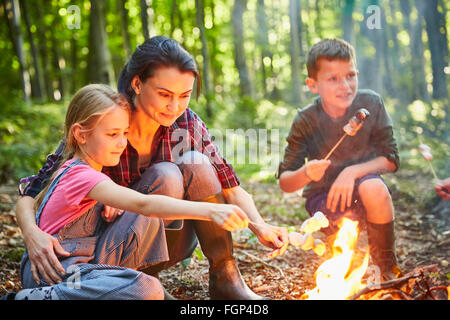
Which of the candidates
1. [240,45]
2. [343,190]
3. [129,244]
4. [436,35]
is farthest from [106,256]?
[240,45]

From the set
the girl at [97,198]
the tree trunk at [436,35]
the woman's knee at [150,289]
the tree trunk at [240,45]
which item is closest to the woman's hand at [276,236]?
the girl at [97,198]

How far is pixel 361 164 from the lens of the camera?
2873 mm

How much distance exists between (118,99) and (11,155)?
5.34 metres

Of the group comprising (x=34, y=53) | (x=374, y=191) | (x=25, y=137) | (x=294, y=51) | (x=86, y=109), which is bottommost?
(x=374, y=191)

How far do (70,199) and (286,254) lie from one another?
207 centimetres

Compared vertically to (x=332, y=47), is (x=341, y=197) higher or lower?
lower

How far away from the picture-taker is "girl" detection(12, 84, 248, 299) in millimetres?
1855

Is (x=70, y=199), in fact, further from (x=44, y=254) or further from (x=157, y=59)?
(x=157, y=59)

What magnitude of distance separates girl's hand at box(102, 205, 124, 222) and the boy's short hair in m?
1.75

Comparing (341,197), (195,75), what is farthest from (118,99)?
(341,197)

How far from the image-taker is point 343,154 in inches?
123

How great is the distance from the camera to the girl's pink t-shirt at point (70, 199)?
6.48ft

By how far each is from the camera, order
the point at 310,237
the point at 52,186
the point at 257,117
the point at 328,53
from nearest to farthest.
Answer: the point at 52,186 < the point at 310,237 < the point at 328,53 < the point at 257,117

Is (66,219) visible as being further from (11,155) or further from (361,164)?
(11,155)
